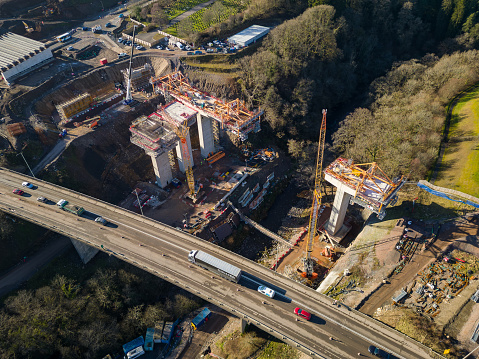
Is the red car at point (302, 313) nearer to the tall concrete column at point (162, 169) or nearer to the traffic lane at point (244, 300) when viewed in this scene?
the traffic lane at point (244, 300)

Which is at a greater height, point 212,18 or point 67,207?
point 212,18

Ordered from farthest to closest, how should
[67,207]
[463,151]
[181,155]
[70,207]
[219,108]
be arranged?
[181,155] < [219,108] < [463,151] < [70,207] < [67,207]

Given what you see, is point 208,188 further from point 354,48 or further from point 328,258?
point 354,48

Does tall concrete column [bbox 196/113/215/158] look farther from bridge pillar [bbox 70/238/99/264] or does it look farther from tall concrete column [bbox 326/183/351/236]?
bridge pillar [bbox 70/238/99/264]

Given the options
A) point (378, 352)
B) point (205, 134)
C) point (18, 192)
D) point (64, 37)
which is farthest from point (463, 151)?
point (64, 37)

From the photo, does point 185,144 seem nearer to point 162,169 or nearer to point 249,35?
point 162,169
